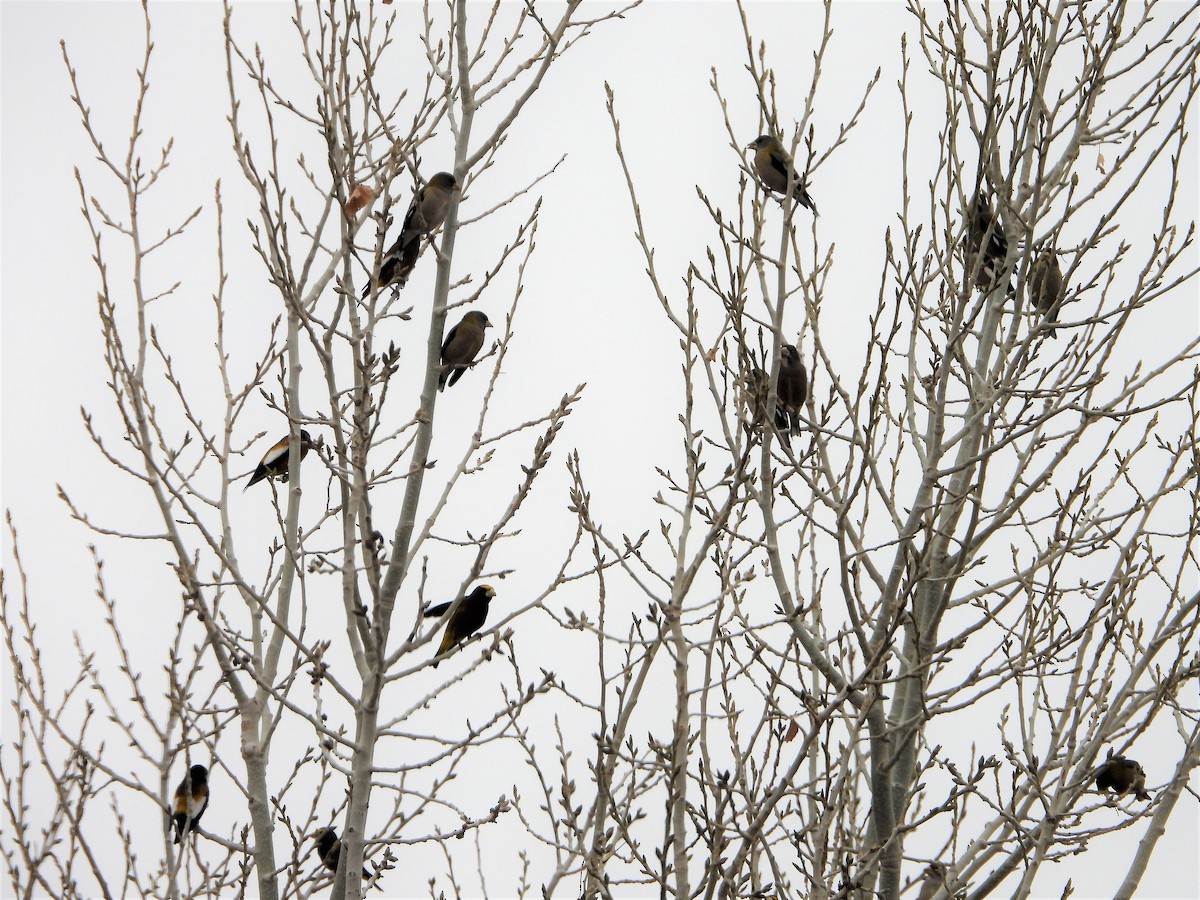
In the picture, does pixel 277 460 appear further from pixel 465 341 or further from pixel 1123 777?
pixel 1123 777

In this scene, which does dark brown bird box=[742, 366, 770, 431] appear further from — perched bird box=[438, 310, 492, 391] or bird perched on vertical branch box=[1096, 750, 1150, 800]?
bird perched on vertical branch box=[1096, 750, 1150, 800]

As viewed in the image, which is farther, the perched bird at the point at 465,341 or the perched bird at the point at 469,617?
the perched bird at the point at 465,341

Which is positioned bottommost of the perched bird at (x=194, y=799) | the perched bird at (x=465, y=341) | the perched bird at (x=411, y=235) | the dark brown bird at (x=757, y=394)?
the dark brown bird at (x=757, y=394)

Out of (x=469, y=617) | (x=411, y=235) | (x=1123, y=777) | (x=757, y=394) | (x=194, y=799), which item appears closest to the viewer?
A: (x=757, y=394)

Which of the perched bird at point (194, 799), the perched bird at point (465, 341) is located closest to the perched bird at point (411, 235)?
the perched bird at point (465, 341)

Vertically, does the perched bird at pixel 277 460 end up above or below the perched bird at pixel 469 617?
above

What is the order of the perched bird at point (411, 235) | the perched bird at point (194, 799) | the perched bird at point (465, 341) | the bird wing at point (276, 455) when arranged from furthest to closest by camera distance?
1. the perched bird at point (194, 799)
2. the perched bird at point (465, 341)
3. the bird wing at point (276, 455)
4. the perched bird at point (411, 235)

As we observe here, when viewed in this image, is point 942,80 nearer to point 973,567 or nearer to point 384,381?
point 973,567

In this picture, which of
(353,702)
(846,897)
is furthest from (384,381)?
(846,897)

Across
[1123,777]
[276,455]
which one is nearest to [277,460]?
[276,455]

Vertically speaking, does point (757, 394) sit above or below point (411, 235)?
below

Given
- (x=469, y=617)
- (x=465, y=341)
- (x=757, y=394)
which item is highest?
(x=465, y=341)

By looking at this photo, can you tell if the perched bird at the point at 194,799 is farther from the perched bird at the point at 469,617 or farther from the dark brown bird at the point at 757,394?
the dark brown bird at the point at 757,394

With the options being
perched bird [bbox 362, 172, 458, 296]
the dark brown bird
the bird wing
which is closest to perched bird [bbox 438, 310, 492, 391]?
perched bird [bbox 362, 172, 458, 296]
